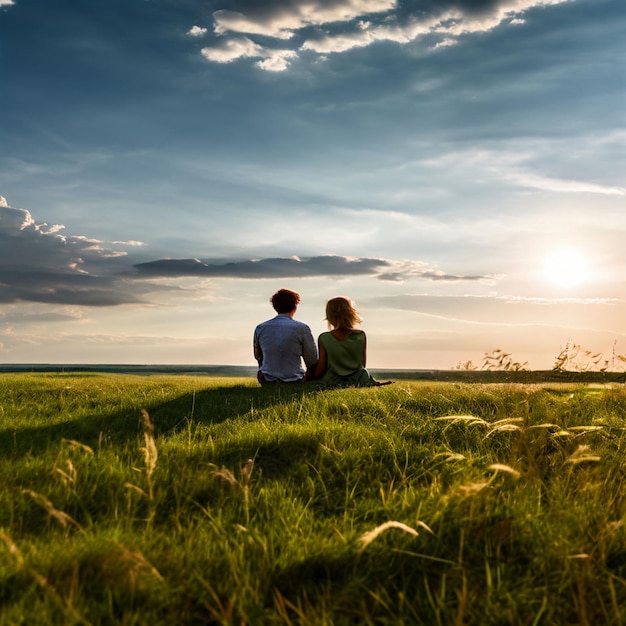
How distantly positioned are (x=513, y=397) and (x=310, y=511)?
17.8 feet

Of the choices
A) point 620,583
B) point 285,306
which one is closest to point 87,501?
point 620,583

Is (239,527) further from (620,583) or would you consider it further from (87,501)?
(620,583)

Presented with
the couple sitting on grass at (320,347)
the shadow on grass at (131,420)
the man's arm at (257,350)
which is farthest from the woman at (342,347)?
the shadow on grass at (131,420)

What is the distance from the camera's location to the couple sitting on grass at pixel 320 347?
1189 cm

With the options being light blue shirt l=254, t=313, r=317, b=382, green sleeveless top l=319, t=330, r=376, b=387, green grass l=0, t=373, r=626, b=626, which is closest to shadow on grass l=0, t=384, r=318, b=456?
green grass l=0, t=373, r=626, b=626

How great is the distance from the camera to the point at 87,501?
3996 millimetres

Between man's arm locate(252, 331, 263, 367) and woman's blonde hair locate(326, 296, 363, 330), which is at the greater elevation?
woman's blonde hair locate(326, 296, 363, 330)

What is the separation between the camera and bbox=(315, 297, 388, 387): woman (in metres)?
12.0

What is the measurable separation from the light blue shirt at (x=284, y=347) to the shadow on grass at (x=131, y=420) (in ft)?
7.80

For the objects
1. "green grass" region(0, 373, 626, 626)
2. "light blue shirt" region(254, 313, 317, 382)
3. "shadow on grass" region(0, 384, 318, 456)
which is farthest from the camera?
"light blue shirt" region(254, 313, 317, 382)

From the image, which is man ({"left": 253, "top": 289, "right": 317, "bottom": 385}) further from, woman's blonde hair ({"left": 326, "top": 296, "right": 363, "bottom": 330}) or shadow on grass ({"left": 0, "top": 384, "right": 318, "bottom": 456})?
shadow on grass ({"left": 0, "top": 384, "right": 318, "bottom": 456})

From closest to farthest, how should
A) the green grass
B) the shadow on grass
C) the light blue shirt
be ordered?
the green grass → the shadow on grass → the light blue shirt

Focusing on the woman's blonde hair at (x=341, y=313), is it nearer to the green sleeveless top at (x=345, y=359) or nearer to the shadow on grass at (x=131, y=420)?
the green sleeveless top at (x=345, y=359)

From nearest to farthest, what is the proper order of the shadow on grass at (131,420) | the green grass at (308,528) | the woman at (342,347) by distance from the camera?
the green grass at (308,528) → the shadow on grass at (131,420) → the woman at (342,347)
